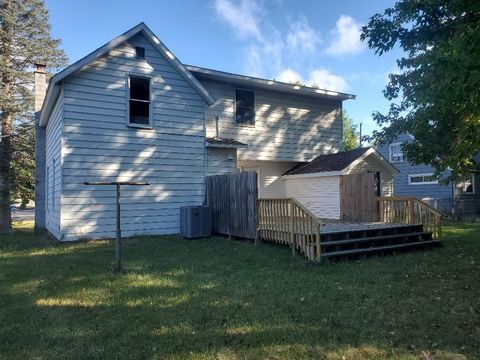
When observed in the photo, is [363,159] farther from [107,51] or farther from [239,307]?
[239,307]

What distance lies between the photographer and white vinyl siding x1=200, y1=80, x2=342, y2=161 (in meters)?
15.9

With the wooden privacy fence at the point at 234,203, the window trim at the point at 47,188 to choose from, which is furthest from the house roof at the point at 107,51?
the wooden privacy fence at the point at 234,203

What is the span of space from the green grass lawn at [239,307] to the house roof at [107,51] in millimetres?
5270

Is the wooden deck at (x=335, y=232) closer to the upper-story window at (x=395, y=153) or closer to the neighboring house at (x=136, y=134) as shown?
the neighboring house at (x=136, y=134)

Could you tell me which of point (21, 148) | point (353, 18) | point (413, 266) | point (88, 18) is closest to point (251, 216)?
point (413, 266)

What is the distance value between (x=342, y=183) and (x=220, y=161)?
4760 millimetres

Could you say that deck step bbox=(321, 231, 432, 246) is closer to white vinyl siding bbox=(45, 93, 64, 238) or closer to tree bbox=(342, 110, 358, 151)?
white vinyl siding bbox=(45, 93, 64, 238)

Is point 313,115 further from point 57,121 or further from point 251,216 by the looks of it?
point 57,121

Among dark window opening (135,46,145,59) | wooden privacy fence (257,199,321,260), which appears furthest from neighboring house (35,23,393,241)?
wooden privacy fence (257,199,321,260)

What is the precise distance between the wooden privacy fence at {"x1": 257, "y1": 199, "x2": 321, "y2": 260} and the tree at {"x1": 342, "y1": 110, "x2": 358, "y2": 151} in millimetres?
47871

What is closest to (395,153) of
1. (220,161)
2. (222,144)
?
(220,161)

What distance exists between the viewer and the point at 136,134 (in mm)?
12648

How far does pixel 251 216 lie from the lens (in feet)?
35.4

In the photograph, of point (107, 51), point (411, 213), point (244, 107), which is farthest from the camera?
point (244, 107)
